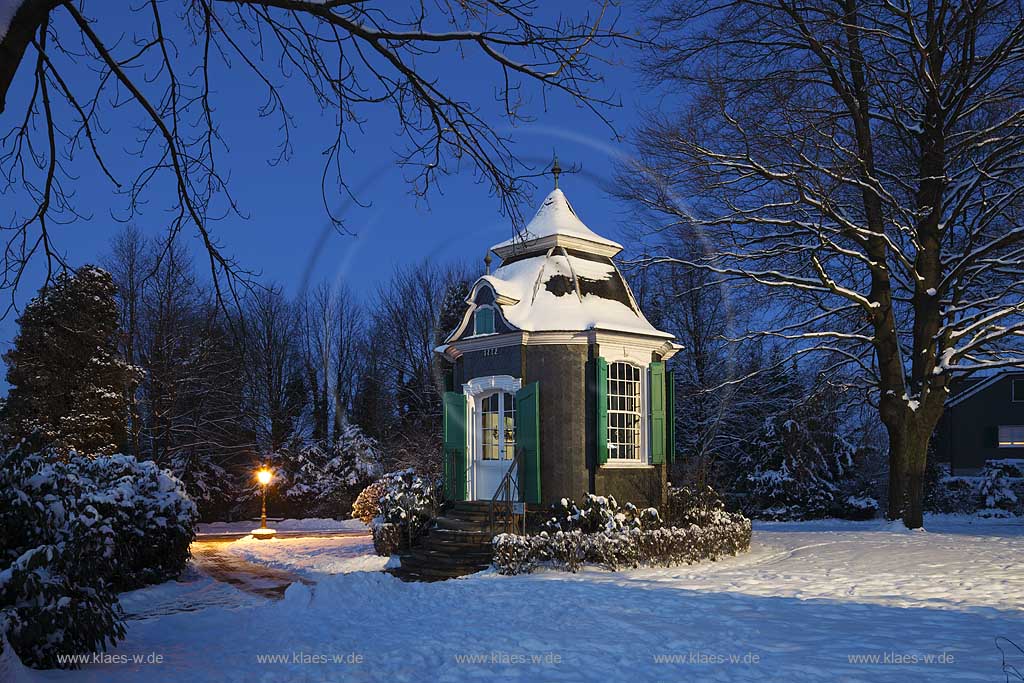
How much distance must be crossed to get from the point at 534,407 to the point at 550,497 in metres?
1.69

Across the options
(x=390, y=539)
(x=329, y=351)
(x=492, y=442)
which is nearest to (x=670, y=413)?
(x=492, y=442)

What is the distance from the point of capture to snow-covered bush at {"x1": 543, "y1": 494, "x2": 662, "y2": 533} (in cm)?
1231

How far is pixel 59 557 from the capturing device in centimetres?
607

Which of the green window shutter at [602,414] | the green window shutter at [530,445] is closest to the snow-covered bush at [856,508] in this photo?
the green window shutter at [602,414]

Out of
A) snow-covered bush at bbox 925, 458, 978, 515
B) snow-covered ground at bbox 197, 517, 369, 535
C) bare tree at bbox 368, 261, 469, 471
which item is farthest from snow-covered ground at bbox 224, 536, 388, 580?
snow-covered bush at bbox 925, 458, 978, 515

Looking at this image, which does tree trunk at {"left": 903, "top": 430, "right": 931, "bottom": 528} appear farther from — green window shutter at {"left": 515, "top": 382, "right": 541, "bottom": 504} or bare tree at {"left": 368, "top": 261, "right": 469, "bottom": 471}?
bare tree at {"left": 368, "top": 261, "right": 469, "bottom": 471}

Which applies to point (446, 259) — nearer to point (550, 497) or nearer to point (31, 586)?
point (550, 497)

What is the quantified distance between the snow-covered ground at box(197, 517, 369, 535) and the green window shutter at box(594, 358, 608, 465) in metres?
11.4

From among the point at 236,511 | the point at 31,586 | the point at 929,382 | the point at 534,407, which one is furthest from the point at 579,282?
the point at 236,511

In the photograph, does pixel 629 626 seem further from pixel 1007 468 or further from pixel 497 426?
pixel 1007 468

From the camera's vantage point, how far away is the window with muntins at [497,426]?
14.4 metres

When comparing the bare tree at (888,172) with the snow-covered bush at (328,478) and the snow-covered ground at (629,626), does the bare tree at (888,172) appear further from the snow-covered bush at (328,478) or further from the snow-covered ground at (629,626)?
the snow-covered bush at (328,478)

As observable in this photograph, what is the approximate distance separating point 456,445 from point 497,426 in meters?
0.92

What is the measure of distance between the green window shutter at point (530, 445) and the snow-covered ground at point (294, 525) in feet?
35.3
